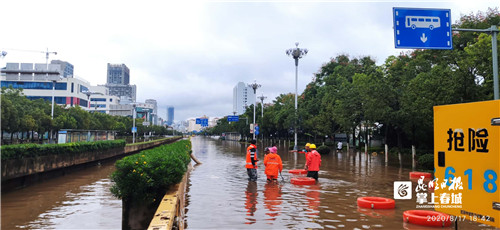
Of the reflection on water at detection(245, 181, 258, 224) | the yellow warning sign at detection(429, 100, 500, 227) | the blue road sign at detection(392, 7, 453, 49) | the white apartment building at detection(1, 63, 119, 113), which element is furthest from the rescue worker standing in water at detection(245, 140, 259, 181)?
the white apartment building at detection(1, 63, 119, 113)

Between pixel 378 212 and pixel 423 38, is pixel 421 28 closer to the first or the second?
pixel 423 38

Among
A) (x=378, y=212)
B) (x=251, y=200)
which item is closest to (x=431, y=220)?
(x=378, y=212)

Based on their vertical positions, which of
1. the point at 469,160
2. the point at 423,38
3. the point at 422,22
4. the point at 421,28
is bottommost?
the point at 469,160

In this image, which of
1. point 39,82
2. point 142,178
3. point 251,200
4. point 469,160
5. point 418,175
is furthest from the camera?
point 39,82

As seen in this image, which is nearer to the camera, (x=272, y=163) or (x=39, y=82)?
(x=272, y=163)

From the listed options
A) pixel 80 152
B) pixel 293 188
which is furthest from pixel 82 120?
pixel 293 188

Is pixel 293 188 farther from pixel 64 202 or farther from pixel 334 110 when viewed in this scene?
pixel 334 110

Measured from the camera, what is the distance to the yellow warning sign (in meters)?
4.65

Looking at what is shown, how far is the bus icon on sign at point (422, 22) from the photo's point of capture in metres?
11.3

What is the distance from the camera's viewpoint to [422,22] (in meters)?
11.3

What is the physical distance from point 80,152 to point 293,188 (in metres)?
14.3

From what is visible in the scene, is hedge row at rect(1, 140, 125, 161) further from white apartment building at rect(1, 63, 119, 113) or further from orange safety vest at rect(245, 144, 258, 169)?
white apartment building at rect(1, 63, 119, 113)

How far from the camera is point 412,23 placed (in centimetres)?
1129

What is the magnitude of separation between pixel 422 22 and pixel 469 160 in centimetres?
769
